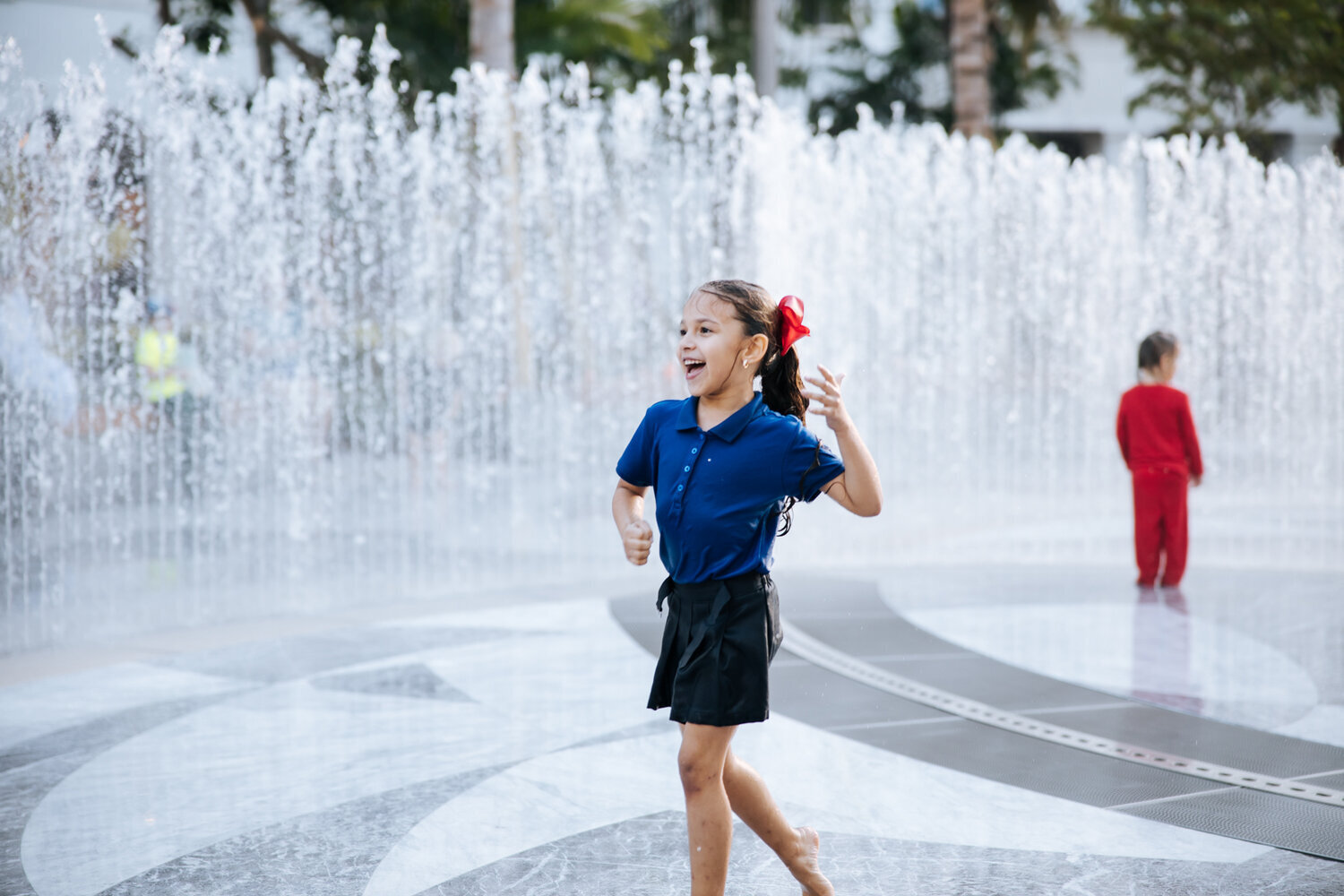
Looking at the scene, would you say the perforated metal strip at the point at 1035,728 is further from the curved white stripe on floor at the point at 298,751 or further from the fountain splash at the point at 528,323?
the fountain splash at the point at 528,323

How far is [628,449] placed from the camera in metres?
2.58

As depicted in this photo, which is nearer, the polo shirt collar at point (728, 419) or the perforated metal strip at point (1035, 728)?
the polo shirt collar at point (728, 419)

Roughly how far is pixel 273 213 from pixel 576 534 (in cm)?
293

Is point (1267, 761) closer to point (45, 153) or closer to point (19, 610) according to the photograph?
point (19, 610)

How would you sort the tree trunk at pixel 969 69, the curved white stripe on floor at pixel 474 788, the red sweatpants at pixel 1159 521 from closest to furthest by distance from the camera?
1. the curved white stripe on floor at pixel 474 788
2. the red sweatpants at pixel 1159 521
3. the tree trunk at pixel 969 69

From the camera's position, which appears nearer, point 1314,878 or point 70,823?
point 1314,878

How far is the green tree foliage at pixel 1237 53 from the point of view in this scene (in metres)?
17.5

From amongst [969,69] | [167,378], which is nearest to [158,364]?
[167,378]

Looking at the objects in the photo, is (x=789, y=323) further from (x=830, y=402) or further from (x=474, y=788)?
(x=474, y=788)

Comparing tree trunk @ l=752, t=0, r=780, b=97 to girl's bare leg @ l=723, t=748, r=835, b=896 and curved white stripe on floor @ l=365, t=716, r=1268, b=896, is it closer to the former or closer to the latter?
curved white stripe on floor @ l=365, t=716, r=1268, b=896

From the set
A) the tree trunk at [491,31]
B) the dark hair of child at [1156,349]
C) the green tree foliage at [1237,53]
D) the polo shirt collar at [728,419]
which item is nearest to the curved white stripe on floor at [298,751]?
the polo shirt collar at [728,419]

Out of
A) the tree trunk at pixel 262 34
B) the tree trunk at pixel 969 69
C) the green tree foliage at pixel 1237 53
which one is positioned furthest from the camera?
the green tree foliage at pixel 1237 53

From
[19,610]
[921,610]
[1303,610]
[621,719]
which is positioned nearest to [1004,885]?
[621,719]

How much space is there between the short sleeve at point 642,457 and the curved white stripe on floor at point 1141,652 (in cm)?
255
